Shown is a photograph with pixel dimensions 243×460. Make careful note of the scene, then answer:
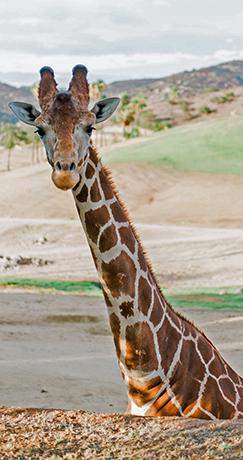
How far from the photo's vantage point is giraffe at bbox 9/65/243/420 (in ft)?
24.7

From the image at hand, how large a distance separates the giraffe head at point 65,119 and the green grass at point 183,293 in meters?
17.6

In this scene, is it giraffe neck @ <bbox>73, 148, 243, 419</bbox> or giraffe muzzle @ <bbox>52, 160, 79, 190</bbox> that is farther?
giraffe neck @ <bbox>73, 148, 243, 419</bbox>

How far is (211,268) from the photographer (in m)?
35.9

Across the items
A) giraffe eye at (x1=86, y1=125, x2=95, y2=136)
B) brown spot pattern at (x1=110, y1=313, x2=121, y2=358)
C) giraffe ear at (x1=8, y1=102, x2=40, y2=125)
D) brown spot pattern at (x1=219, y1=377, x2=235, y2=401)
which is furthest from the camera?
brown spot pattern at (x1=219, y1=377, x2=235, y2=401)

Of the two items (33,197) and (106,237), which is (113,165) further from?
(106,237)

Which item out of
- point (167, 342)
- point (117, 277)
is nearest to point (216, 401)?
point (167, 342)

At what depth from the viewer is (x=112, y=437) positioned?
638 centimetres

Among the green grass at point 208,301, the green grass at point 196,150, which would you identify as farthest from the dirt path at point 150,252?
the green grass at point 196,150

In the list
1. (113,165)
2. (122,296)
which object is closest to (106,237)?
(122,296)

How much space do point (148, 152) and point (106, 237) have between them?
69.7m

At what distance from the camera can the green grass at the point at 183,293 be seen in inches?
997

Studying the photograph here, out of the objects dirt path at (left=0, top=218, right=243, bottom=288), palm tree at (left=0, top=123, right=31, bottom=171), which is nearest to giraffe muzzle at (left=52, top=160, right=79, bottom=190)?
dirt path at (left=0, top=218, right=243, bottom=288)

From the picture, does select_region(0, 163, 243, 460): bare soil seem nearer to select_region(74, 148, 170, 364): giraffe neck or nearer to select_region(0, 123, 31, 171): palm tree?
select_region(74, 148, 170, 364): giraffe neck

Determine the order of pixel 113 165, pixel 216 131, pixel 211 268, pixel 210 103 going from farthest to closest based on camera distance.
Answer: pixel 210 103 < pixel 216 131 < pixel 113 165 < pixel 211 268
